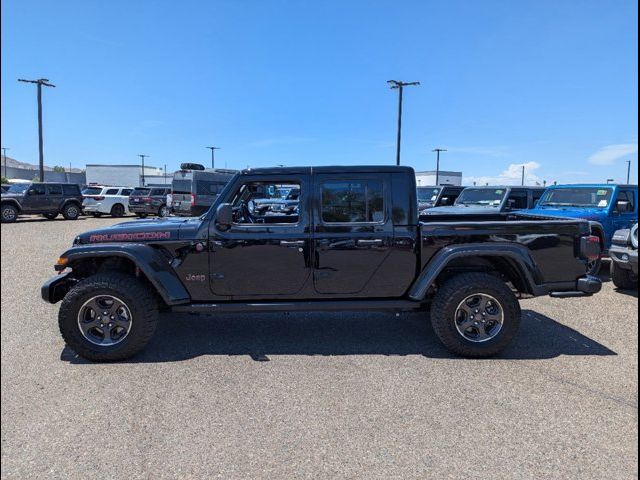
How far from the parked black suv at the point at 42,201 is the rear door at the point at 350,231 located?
19.6m

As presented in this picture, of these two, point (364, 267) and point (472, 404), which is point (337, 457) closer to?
point (472, 404)

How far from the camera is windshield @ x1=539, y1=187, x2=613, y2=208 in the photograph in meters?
8.40

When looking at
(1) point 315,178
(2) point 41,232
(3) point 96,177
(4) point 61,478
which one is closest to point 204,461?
Answer: (4) point 61,478

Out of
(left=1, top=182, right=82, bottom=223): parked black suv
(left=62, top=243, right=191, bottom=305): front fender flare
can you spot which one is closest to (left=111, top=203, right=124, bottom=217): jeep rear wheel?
(left=1, top=182, right=82, bottom=223): parked black suv

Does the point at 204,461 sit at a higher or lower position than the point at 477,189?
lower

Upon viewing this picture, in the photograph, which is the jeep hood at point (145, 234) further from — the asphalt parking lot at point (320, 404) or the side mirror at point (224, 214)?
the asphalt parking lot at point (320, 404)

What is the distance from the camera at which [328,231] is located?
4.14 m

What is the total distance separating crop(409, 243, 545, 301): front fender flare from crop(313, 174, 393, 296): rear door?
434mm

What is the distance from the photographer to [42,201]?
19328 millimetres

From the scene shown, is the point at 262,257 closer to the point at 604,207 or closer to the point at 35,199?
the point at 604,207

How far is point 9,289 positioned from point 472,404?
6.87 m

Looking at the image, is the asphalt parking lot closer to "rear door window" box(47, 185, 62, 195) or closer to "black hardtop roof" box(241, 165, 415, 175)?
"black hardtop roof" box(241, 165, 415, 175)

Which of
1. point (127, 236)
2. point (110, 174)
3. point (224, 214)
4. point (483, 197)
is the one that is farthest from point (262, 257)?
point (110, 174)

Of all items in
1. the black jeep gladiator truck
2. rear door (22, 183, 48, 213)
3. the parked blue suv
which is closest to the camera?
the black jeep gladiator truck
